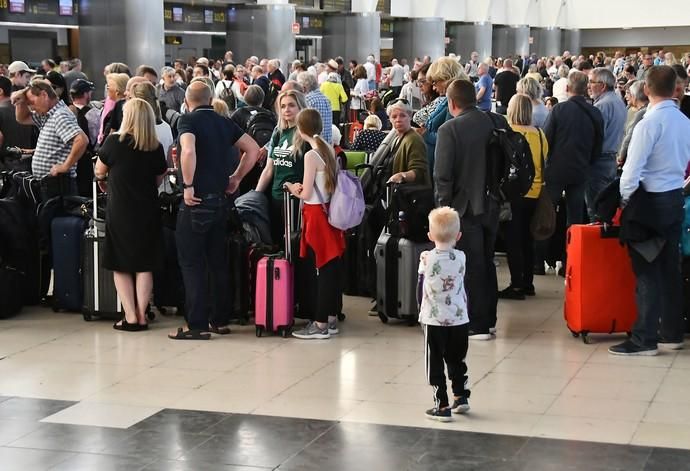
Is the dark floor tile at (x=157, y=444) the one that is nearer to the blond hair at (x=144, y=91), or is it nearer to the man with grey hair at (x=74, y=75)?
the blond hair at (x=144, y=91)

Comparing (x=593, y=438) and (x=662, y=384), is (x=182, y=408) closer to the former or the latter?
(x=593, y=438)

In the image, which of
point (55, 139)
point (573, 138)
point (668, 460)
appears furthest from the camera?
point (573, 138)

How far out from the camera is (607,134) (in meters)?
9.94

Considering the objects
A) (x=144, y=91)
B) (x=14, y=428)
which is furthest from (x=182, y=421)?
(x=144, y=91)

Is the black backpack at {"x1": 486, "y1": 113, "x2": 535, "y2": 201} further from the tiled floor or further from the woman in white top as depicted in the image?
the woman in white top

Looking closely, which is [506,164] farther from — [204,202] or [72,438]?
[72,438]

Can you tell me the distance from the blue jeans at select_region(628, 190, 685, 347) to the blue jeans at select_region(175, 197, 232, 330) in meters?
2.78

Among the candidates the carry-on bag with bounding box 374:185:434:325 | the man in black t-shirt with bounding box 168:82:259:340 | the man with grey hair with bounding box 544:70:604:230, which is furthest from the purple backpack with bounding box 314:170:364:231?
the man with grey hair with bounding box 544:70:604:230

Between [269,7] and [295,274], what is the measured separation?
27.0 meters

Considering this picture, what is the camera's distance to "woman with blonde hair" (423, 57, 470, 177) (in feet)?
29.4

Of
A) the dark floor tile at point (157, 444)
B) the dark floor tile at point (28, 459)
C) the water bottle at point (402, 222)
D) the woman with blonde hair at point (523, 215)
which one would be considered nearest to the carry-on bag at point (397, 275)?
the water bottle at point (402, 222)

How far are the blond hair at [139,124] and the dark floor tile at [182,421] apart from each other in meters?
2.44

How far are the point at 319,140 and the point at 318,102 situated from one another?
3508 mm

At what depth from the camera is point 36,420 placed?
6059 mm
